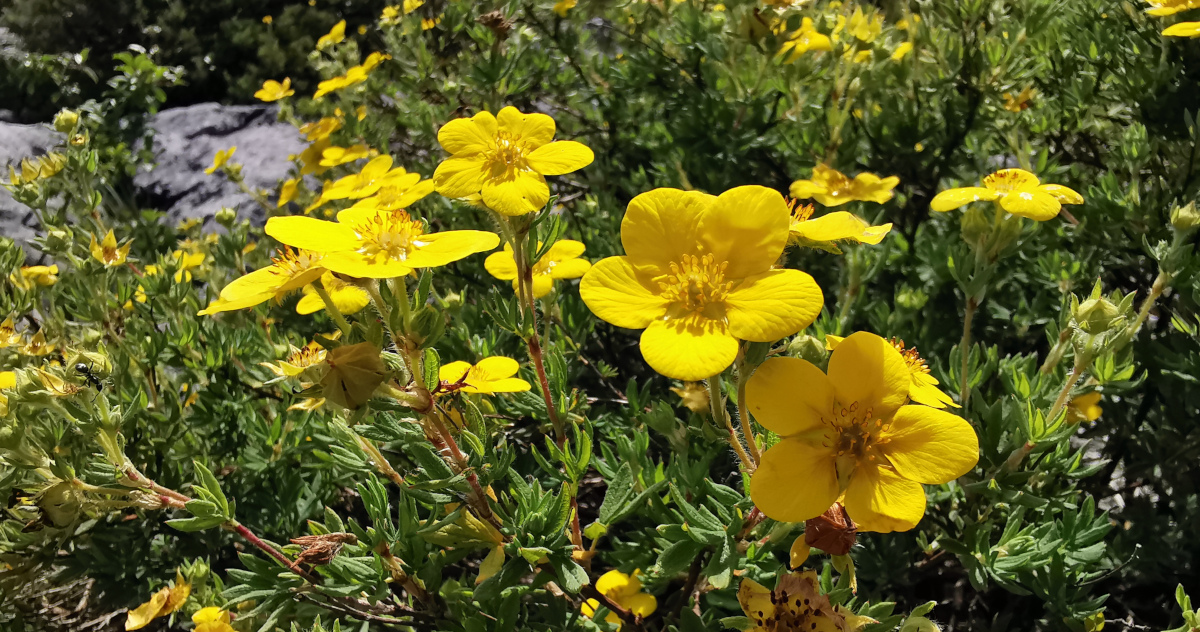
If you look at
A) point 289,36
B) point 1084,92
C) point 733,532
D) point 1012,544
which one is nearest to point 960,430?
point 733,532

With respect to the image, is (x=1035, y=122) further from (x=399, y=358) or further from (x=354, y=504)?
(x=354, y=504)

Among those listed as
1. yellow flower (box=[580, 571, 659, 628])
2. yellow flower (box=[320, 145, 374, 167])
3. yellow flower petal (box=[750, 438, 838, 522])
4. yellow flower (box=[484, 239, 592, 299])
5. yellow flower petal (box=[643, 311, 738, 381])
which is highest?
yellow flower petal (box=[643, 311, 738, 381])

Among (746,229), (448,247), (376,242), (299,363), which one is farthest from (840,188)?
(299,363)

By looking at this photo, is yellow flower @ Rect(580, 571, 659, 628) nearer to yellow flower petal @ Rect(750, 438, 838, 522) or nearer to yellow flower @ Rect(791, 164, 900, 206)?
yellow flower petal @ Rect(750, 438, 838, 522)

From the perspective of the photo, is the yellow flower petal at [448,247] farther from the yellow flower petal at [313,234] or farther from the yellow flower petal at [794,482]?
the yellow flower petal at [794,482]

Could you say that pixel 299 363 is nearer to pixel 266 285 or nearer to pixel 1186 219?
pixel 266 285

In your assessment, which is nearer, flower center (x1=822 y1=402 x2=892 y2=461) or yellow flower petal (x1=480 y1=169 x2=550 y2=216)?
flower center (x1=822 y1=402 x2=892 y2=461)

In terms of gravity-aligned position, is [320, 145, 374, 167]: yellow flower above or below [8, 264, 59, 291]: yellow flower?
above

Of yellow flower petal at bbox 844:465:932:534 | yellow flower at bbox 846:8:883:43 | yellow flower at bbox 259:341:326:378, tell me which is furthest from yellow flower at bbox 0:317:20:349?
yellow flower at bbox 846:8:883:43
